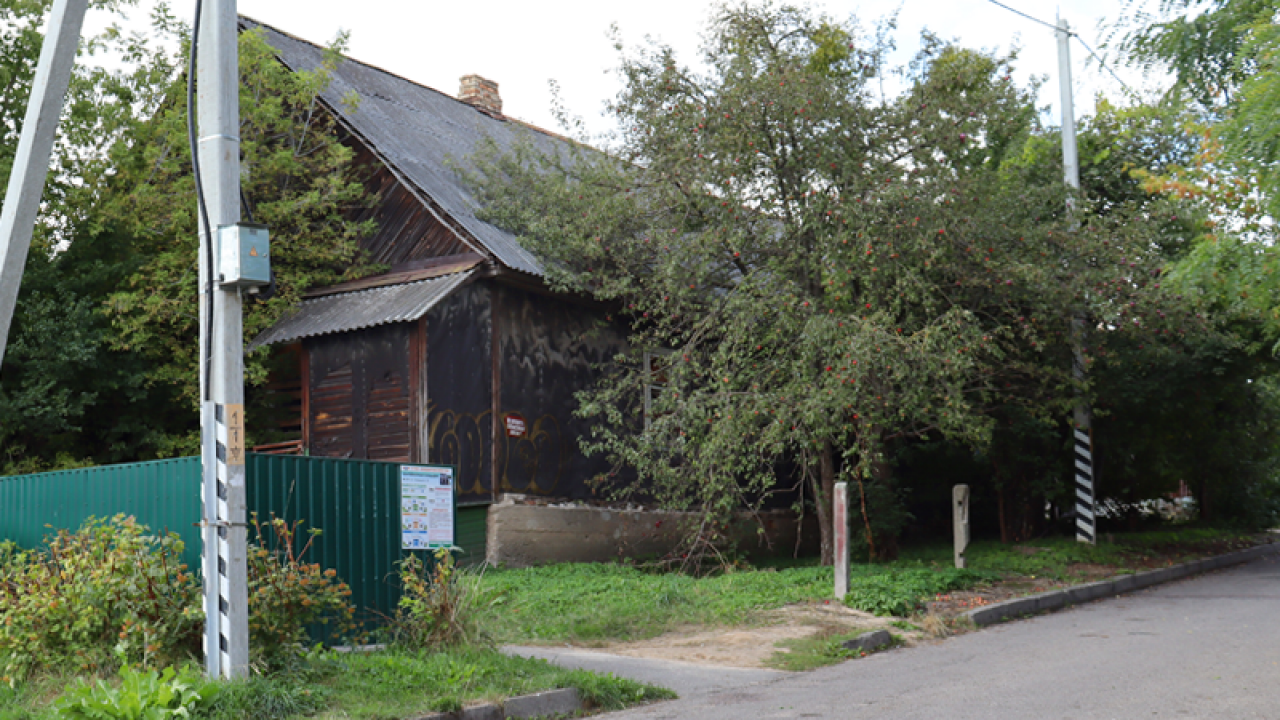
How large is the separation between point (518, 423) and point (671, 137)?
15.3 ft

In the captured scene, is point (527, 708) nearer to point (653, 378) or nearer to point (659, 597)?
point (659, 597)

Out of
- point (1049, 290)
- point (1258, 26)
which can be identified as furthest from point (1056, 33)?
point (1258, 26)

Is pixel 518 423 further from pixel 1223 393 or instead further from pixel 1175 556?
pixel 1223 393

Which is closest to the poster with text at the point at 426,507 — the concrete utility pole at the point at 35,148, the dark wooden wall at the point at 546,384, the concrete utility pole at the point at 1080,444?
the concrete utility pole at the point at 35,148

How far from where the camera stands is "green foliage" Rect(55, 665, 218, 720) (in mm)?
6242

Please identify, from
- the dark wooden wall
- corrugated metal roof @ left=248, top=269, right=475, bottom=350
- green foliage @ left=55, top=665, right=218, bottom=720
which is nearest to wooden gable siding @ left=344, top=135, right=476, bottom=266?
corrugated metal roof @ left=248, top=269, right=475, bottom=350

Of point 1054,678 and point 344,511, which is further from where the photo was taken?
point 344,511

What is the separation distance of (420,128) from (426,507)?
1081 centimetres

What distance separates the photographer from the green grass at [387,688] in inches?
265

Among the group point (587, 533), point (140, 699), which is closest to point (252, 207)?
point (587, 533)

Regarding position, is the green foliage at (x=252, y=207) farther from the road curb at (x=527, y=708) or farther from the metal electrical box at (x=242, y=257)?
the road curb at (x=527, y=708)

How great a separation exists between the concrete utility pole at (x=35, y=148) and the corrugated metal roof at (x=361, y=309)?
6363 mm

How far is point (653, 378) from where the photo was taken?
15.9 m

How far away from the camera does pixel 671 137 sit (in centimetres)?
1470
